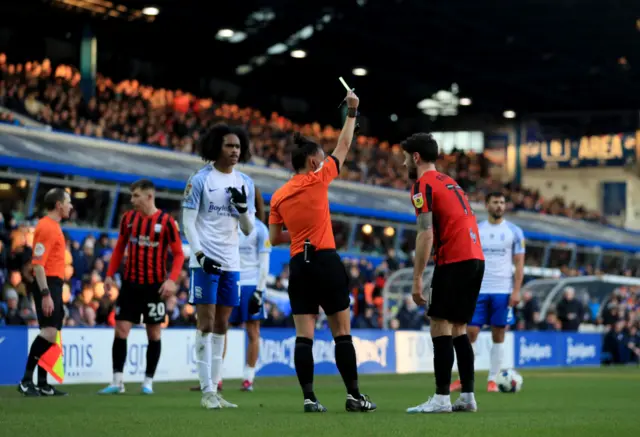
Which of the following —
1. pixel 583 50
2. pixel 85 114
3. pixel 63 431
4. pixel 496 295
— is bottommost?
pixel 63 431

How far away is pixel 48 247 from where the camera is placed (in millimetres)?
12406

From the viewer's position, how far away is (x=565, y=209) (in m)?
58.7

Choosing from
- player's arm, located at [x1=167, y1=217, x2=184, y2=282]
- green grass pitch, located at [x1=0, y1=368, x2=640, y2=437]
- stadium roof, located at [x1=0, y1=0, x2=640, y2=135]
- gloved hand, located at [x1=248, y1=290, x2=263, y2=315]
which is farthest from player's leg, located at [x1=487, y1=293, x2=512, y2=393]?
stadium roof, located at [x1=0, y1=0, x2=640, y2=135]

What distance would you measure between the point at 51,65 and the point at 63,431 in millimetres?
32517

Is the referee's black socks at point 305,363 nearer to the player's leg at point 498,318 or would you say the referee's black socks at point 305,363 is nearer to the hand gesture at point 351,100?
the hand gesture at point 351,100

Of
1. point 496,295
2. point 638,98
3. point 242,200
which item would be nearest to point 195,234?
point 242,200

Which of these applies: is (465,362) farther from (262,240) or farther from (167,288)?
(262,240)

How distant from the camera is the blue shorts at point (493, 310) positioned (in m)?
14.1

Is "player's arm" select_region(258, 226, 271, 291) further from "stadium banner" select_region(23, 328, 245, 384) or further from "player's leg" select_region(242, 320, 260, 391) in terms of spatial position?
"stadium banner" select_region(23, 328, 245, 384)

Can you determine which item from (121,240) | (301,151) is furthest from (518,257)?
(301,151)

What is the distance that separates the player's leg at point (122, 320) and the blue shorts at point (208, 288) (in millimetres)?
2872

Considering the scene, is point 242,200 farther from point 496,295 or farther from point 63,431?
point 496,295

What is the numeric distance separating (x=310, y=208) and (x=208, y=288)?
1114 millimetres

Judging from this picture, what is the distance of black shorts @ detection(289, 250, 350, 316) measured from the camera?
9.41 meters
